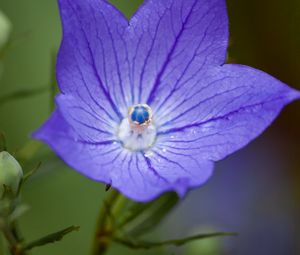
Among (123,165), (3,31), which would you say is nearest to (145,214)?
(123,165)

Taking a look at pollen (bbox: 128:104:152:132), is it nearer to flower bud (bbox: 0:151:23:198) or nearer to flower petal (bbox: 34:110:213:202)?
flower petal (bbox: 34:110:213:202)

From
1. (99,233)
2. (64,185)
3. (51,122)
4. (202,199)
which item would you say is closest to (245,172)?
(202,199)

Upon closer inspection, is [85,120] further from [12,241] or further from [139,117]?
[12,241]

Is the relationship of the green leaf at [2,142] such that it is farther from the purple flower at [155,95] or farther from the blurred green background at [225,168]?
the blurred green background at [225,168]

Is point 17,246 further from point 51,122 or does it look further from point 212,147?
point 212,147

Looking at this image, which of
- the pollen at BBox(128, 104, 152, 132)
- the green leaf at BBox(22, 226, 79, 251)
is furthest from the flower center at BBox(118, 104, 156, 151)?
the green leaf at BBox(22, 226, 79, 251)

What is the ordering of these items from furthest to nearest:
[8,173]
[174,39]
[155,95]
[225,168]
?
[225,168]
[155,95]
[174,39]
[8,173]

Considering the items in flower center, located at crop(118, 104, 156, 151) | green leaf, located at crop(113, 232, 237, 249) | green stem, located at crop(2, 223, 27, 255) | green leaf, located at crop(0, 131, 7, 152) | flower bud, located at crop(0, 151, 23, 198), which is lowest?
green leaf, located at crop(113, 232, 237, 249)
